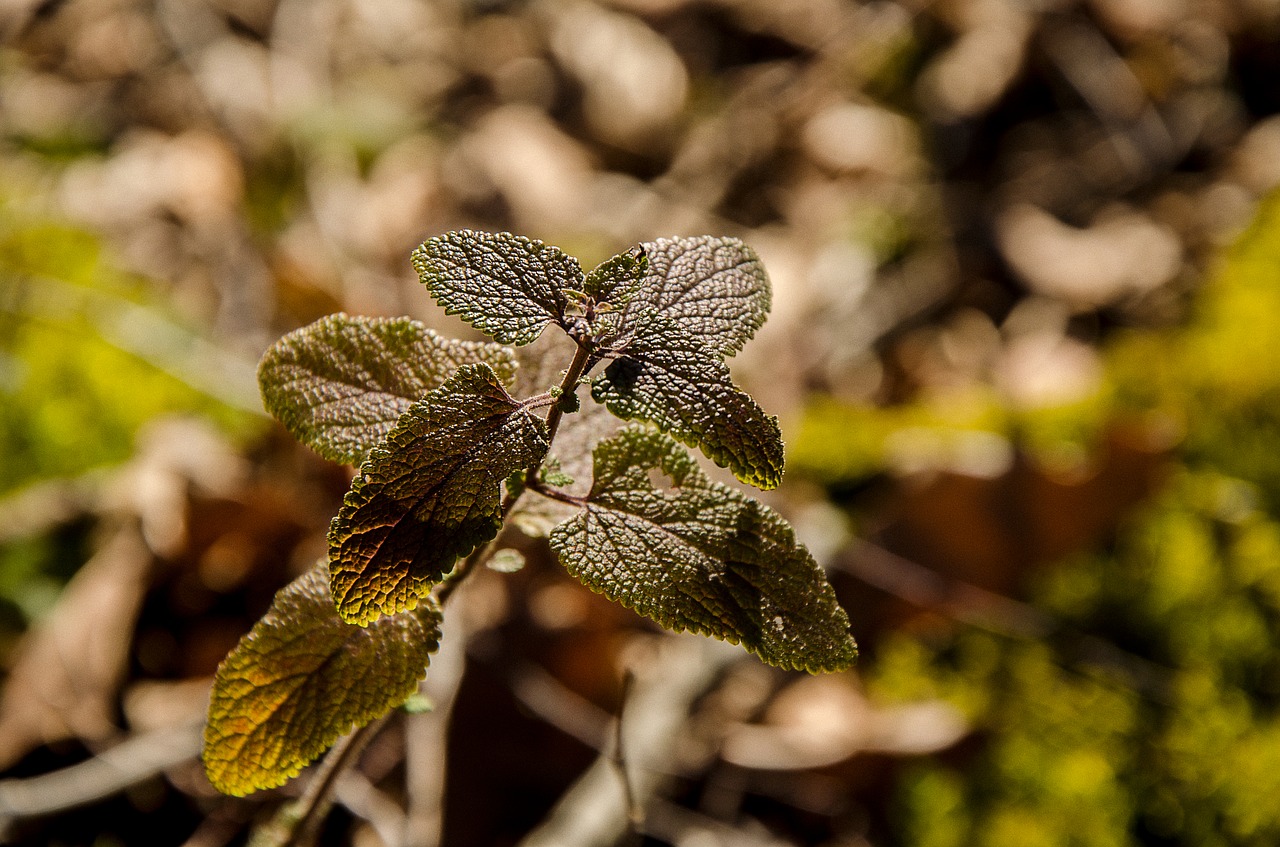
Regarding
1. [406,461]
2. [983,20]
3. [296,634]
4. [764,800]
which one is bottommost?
[764,800]

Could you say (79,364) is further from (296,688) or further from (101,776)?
(296,688)

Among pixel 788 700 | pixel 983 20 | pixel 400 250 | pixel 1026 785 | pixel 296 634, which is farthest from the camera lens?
pixel 983 20

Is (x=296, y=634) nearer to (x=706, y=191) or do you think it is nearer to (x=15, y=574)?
(x=15, y=574)

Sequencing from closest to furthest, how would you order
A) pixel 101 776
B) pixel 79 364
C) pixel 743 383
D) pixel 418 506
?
pixel 418 506 < pixel 101 776 < pixel 79 364 < pixel 743 383

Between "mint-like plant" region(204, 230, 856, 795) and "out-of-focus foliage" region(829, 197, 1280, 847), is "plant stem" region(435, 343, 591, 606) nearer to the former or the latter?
"mint-like plant" region(204, 230, 856, 795)

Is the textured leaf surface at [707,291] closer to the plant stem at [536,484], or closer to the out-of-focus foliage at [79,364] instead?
the plant stem at [536,484]

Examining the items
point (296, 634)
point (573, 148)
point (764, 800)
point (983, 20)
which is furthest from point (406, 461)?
point (983, 20)

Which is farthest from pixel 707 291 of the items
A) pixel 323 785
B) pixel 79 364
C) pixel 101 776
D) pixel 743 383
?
pixel 79 364
